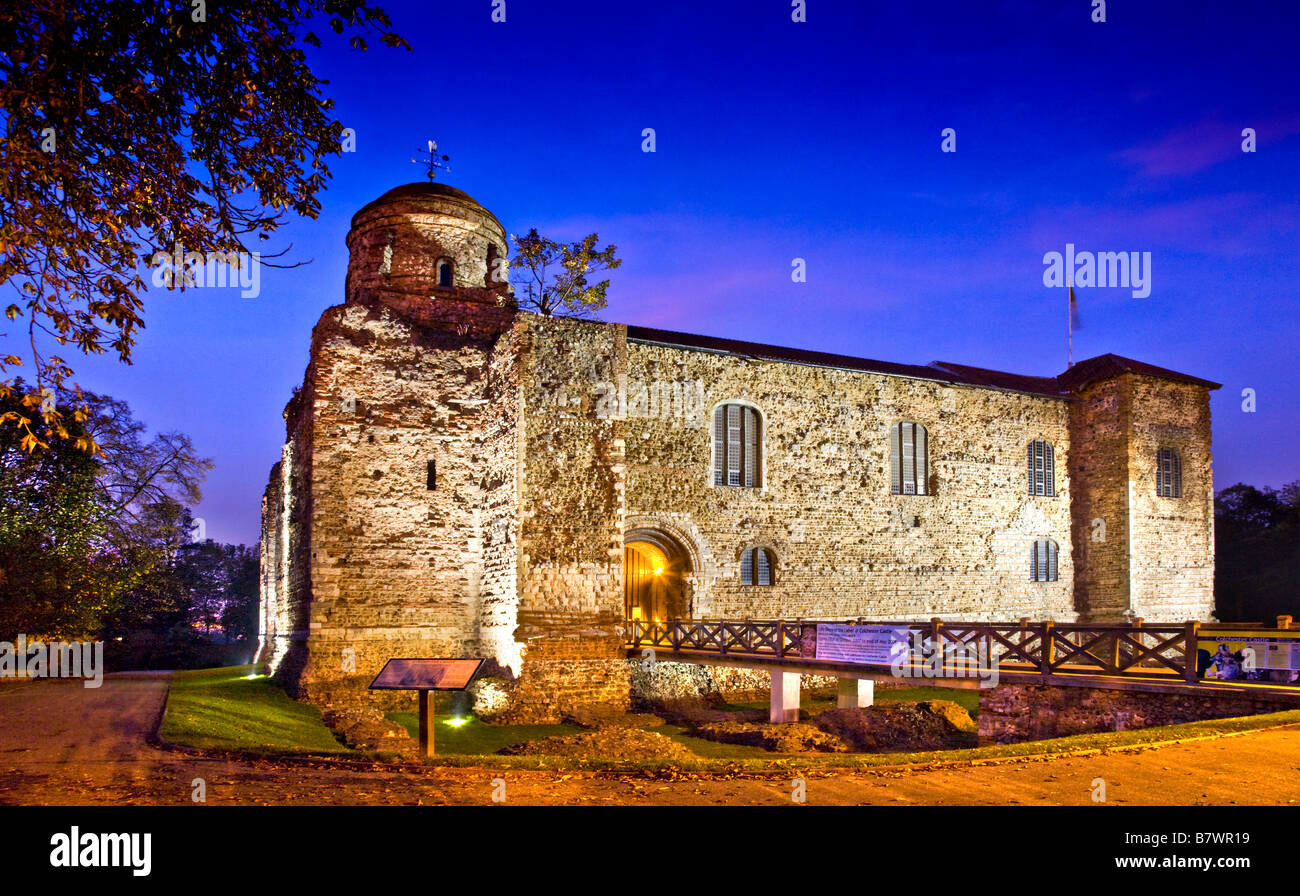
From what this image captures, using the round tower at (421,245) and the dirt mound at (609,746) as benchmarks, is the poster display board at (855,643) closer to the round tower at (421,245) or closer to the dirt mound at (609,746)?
the dirt mound at (609,746)

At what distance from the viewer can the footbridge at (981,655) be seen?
429 inches

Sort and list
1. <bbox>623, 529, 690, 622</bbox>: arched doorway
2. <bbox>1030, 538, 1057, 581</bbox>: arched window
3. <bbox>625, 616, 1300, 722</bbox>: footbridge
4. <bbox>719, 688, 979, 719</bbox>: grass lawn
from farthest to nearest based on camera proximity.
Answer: <bbox>1030, 538, 1057, 581</bbox>: arched window
<bbox>623, 529, 690, 622</bbox>: arched doorway
<bbox>719, 688, 979, 719</bbox>: grass lawn
<bbox>625, 616, 1300, 722</bbox>: footbridge

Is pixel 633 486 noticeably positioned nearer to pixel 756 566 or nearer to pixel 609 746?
pixel 756 566

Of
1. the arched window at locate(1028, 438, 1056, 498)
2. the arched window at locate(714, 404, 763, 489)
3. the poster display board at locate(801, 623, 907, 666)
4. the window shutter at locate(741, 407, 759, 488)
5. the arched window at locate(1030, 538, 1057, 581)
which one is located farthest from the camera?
the arched window at locate(1028, 438, 1056, 498)

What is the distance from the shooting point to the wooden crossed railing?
11.2m

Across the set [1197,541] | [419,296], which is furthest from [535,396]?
[1197,541]

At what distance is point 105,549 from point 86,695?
9848 millimetres

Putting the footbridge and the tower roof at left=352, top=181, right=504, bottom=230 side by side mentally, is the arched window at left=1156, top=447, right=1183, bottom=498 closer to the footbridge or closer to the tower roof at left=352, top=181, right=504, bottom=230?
the footbridge

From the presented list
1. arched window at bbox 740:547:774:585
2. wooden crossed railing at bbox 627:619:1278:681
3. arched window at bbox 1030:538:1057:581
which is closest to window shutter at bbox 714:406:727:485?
arched window at bbox 740:547:774:585

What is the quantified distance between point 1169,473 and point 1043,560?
16.1ft

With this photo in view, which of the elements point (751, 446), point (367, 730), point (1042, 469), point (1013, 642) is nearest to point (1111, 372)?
point (1042, 469)

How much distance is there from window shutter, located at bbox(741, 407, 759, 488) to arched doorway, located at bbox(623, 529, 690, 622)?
262 centimetres

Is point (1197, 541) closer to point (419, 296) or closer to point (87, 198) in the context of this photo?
point (419, 296)

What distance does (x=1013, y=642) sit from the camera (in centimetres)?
1487
